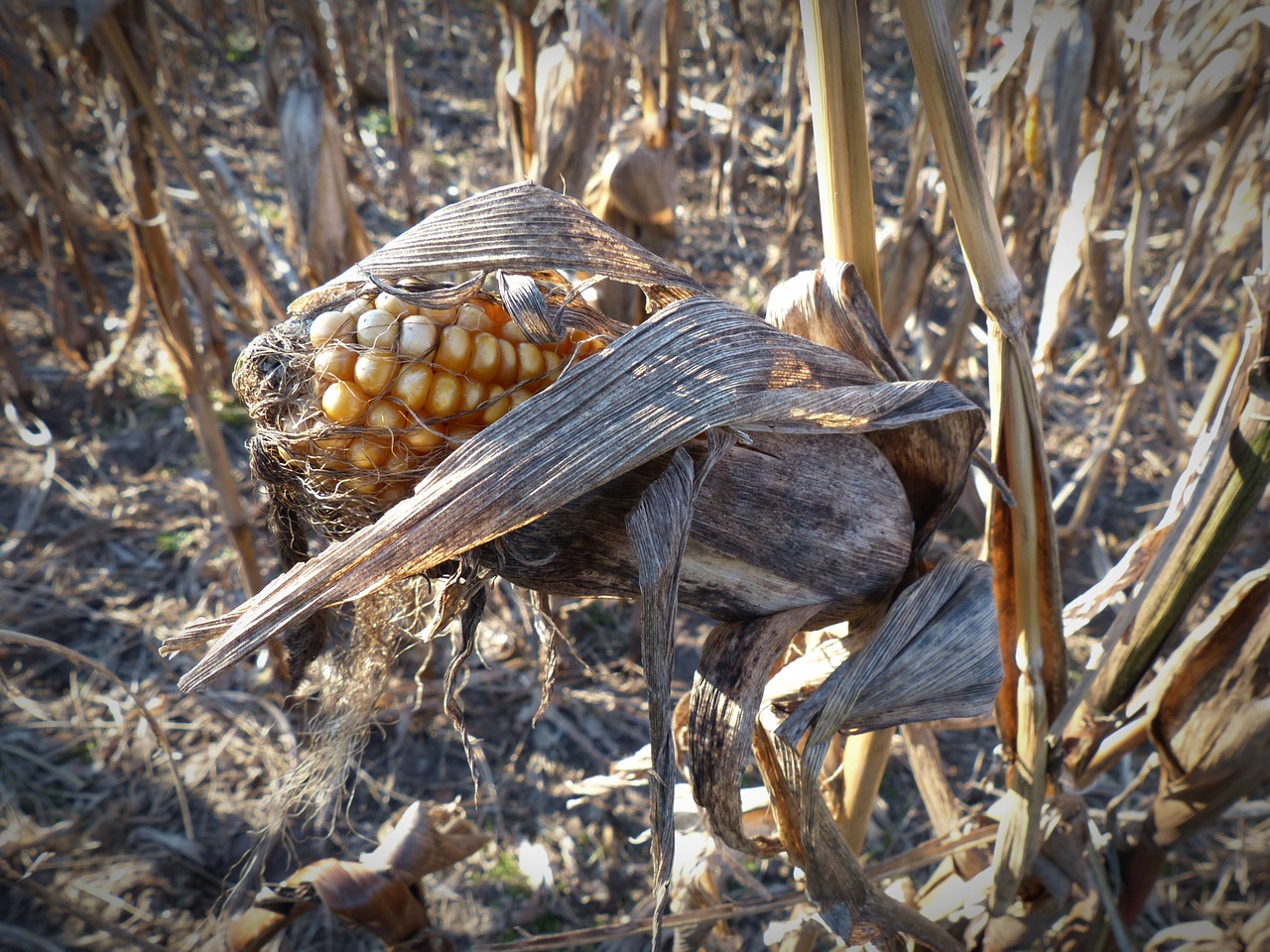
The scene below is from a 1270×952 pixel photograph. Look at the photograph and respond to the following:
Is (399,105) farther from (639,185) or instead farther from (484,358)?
(484,358)

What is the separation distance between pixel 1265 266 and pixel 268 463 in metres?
1.01

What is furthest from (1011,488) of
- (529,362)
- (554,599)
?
(554,599)

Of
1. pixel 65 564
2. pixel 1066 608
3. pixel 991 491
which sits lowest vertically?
pixel 65 564

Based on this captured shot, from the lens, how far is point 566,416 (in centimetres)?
55

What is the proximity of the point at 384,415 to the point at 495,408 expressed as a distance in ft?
0.28

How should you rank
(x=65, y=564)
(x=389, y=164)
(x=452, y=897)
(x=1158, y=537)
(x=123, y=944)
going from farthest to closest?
(x=389, y=164)
(x=65, y=564)
(x=452, y=897)
(x=123, y=944)
(x=1158, y=537)

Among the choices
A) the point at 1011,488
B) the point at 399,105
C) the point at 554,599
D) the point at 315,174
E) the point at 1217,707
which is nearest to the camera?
the point at 1011,488

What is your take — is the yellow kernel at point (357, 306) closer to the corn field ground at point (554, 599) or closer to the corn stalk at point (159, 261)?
the corn field ground at point (554, 599)

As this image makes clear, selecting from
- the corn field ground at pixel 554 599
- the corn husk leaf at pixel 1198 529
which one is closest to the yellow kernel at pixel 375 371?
the corn field ground at pixel 554 599

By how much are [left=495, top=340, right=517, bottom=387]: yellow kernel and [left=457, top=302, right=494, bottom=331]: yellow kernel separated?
0.08ft

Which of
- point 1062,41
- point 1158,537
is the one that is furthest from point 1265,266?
point 1062,41

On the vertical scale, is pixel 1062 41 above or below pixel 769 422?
above

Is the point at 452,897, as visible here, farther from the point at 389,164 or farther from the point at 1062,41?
the point at 389,164

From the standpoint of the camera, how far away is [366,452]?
59cm
